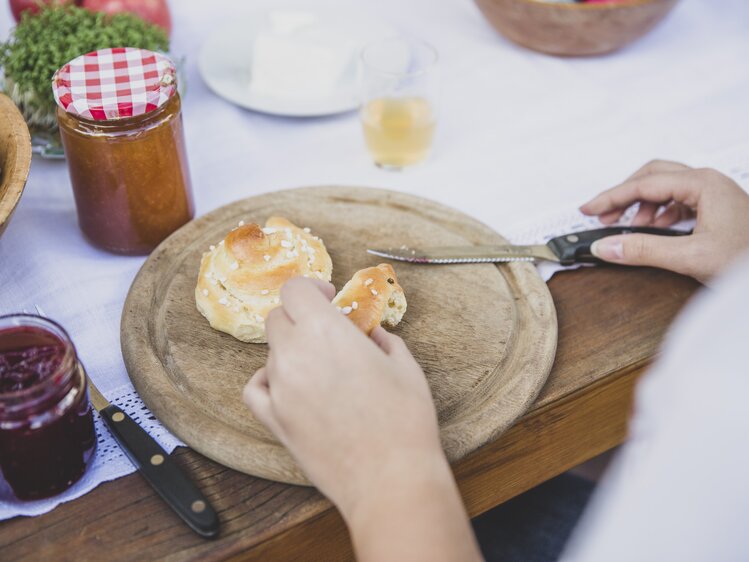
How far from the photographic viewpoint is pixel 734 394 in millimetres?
625

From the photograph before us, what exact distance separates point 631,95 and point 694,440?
1493 mm

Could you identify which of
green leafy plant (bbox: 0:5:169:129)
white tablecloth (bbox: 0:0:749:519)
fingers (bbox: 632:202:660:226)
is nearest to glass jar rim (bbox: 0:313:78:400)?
white tablecloth (bbox: 0:0:749:519)

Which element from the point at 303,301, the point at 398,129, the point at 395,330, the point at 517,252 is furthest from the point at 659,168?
the point at 303,301

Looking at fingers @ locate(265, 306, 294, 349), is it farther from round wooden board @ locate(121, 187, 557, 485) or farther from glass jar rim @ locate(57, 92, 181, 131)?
glass jar rim @ locate(57, 92, 181, 131)

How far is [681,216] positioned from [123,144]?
42.0 inches

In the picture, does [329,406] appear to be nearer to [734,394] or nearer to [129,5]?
[734,394]

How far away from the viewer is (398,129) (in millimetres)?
1694

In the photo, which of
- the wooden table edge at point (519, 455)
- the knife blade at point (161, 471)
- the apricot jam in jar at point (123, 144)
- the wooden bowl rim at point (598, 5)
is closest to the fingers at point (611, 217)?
the wooden table edge at point (519, 455)

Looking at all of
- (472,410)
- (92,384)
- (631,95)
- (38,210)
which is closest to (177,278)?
(92,384)

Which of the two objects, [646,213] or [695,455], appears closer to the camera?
[695,455]

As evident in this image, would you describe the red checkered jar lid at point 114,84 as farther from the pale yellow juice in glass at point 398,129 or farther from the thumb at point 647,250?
the thumb at point 647,250

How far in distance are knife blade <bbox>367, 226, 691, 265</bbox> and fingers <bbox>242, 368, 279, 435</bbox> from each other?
50 centimetres

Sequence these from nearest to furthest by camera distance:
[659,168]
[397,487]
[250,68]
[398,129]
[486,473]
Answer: [397,487] < [486,473] < [659,168] < [398,129] < [250,68]

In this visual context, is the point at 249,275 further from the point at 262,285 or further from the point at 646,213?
the point at 646,213
